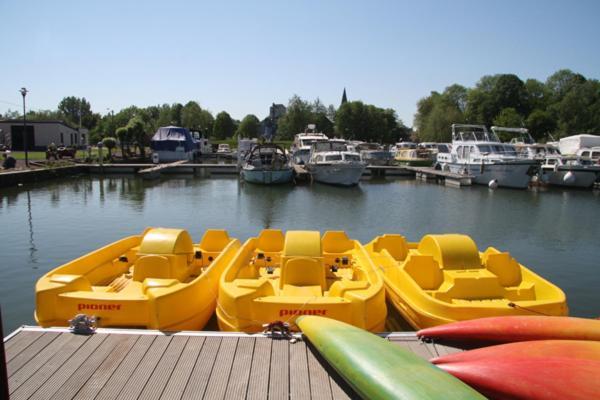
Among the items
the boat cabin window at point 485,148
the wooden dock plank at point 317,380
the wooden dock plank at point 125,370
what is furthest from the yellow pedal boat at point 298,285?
the boat cabin window at point 485,148

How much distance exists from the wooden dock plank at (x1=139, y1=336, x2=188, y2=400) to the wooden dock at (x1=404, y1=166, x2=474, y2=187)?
38.4 metres

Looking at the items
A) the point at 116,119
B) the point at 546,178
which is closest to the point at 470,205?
the point at 546,178

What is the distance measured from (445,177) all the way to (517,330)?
39937 millimetres

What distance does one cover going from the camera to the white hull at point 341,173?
3822cm

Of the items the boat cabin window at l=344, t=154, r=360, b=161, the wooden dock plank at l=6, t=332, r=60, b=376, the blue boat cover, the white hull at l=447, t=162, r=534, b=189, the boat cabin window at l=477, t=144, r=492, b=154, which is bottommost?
the wooden dock plank at l=6, t=332, r=60, b=376

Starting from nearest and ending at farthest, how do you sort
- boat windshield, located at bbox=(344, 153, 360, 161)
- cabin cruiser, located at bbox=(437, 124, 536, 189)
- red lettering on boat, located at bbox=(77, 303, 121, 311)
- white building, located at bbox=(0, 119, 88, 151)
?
1. red lettering on boat, located at bbox=(77, 303, 121, 311)
2. cabin cruiser, located at bbox=(437, 124, 536, 189)
3. boat windshield, located at bbox=(344, 153, 360, 161)
4. white building, located at bbox=(0, 119, 88, 151)

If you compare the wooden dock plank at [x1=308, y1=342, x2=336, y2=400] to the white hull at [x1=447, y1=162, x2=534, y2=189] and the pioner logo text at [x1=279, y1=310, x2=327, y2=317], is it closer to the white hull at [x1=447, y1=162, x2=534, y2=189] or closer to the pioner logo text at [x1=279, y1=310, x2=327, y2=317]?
the pioner logo text at [x1=279, y1=310, x2=327, y2=317]

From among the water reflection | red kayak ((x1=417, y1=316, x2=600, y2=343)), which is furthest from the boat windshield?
red kayak ((x1=417, y1=316, x2=600, y2=343))

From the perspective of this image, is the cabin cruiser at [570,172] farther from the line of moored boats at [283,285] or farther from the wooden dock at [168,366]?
the wooden dock at [168,366]

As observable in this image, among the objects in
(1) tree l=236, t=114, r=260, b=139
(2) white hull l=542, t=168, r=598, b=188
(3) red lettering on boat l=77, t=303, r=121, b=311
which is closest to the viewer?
(3) red lettering on boat l=77, t=303, r=121, b=311

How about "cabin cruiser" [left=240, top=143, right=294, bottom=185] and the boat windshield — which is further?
the boat windshield

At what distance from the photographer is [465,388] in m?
4.39

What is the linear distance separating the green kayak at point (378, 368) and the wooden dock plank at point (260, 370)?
0.59 metres

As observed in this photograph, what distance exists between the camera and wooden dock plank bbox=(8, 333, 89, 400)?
477 centimetres
